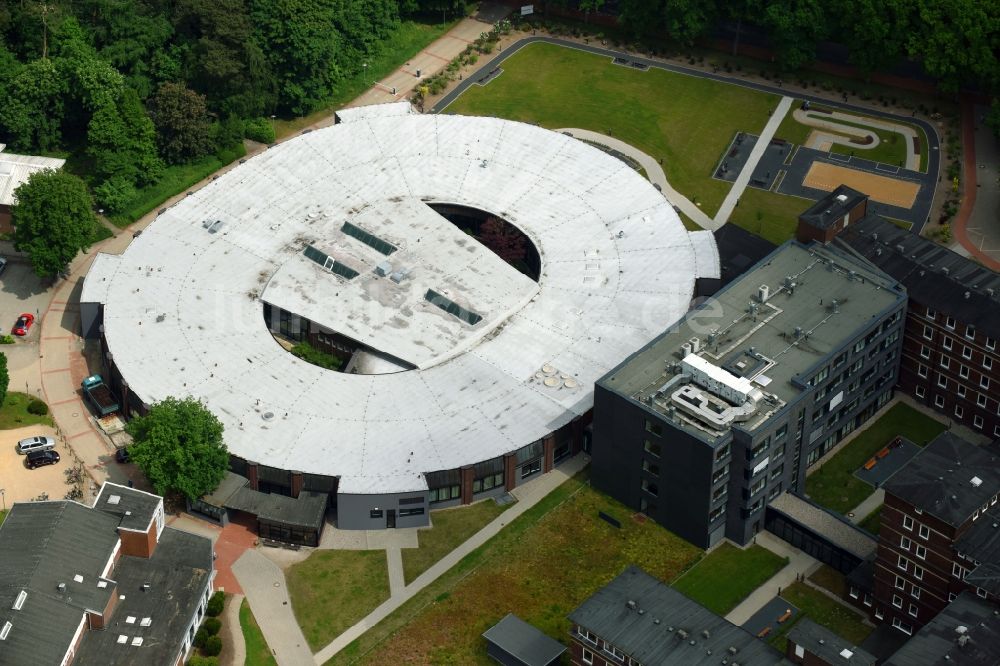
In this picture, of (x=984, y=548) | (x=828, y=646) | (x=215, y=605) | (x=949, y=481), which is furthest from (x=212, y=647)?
(x=984, y=548)

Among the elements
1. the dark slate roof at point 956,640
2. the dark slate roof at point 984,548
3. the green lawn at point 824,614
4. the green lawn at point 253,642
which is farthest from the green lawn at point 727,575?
the green lawn at point 253,642

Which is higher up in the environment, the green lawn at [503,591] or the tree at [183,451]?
the tree at [183,451]

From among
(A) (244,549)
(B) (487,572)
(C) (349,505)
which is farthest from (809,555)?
(A) (244,549)

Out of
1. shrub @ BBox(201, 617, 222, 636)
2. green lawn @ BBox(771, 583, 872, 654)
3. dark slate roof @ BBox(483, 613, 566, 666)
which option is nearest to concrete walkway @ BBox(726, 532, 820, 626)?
green lawn @ BBox(771, 583, 872, 654)

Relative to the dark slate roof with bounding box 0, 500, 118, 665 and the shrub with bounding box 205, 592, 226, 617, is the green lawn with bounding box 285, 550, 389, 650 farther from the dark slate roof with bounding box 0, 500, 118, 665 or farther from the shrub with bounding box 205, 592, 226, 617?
the dark slate roof with bounding box 0, 500, 118, 665

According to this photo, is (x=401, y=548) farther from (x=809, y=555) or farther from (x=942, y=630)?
(x=942, y=630)

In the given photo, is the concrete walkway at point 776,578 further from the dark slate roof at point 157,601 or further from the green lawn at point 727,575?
the dark slate roof at point 157,601
